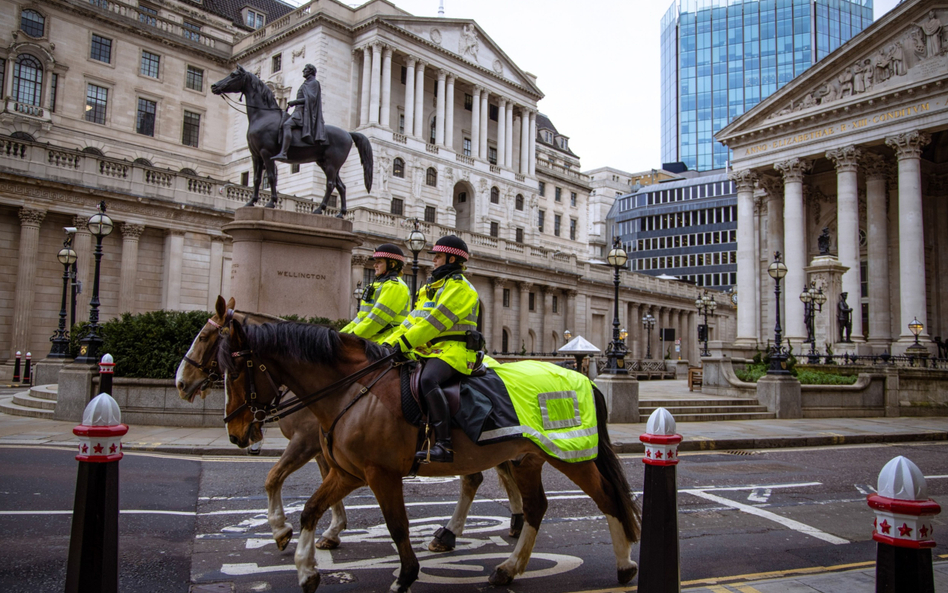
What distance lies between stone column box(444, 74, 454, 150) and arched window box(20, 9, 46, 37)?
31.7 m

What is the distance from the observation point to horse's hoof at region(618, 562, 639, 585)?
5.53 m

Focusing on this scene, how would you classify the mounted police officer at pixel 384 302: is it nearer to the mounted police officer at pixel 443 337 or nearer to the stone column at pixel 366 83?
the mounted police officer at pixel 443 337

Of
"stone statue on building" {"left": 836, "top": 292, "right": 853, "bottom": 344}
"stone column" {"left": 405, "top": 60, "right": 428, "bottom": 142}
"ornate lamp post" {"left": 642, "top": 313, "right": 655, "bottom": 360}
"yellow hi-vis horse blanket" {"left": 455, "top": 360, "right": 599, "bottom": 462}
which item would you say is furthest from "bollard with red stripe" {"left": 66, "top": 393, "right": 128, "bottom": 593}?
"ornate lamp post" {"left": 642, "top": 313, "right": 655, "bottom": 360}

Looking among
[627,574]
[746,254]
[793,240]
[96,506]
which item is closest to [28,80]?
[746,254]

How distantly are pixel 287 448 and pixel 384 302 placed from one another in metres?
1.88

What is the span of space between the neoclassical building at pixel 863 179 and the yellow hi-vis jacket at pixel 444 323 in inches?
1351

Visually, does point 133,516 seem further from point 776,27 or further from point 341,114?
point 776,27

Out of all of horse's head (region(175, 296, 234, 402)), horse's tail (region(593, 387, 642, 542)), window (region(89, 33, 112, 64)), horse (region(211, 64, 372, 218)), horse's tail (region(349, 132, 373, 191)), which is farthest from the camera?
window (region(89, 33, 112, 64))

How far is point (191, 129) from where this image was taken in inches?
2163

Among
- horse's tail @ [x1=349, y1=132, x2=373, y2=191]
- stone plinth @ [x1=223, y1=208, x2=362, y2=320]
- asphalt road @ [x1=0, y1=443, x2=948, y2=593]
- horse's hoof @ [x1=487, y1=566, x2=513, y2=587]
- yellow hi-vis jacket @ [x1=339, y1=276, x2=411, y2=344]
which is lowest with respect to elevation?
asphalt road @ [x1=0, y1=443, x2=948, y2=593]

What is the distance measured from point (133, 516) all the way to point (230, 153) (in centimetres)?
5395

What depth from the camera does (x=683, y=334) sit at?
71.3m

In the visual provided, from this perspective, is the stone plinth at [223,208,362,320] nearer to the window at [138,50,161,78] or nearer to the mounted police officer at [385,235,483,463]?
the mounted police officer at [385,235,483,463]

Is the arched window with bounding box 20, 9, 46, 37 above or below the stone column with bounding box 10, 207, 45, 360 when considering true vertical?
above
